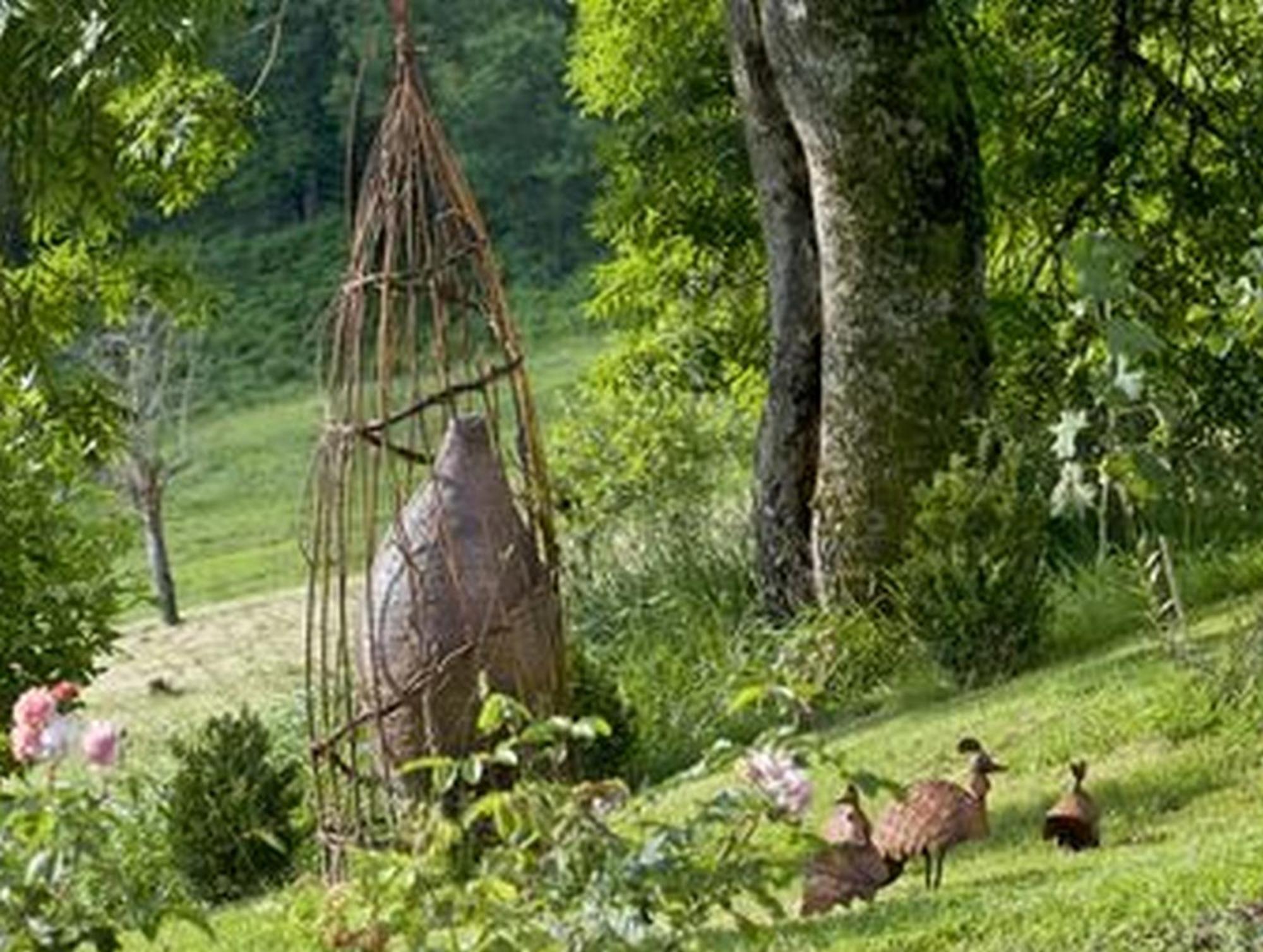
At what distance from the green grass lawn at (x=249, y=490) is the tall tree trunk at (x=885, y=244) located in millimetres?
29185

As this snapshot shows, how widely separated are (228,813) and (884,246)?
3804 mm

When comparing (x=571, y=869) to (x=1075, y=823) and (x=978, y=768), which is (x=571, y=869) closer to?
(x=978, y=768)

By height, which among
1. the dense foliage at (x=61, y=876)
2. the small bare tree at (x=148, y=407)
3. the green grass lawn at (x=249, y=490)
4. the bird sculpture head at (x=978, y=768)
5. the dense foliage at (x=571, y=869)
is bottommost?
the green grass lawn at (x=249, y=490)

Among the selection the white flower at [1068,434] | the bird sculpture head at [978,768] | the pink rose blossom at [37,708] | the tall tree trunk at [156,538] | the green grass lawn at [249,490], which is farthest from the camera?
the green grass lawn at [249,490]

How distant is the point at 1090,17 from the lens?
16938 millimetres

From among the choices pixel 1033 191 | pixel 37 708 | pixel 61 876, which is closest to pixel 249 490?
pixel 1033 191

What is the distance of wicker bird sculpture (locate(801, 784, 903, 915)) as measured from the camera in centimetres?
789

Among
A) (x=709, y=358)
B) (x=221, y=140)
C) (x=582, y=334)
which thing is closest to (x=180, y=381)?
(x=582, y=334)

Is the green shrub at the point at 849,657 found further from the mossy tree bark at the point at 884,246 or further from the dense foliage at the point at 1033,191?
the dense foliage at the point at 1033,191

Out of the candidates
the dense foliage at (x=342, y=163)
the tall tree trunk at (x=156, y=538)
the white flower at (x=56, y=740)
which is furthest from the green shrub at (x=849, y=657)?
the dense foliage at (x=342, y=163)

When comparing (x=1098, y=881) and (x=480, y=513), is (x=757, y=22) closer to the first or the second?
(x=480, y=513)

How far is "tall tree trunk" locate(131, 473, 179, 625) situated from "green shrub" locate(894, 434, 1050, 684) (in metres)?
26.7

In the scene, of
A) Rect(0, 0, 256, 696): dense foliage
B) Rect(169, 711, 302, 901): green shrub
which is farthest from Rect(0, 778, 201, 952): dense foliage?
Rect(0, 0, 256, 696): dense foliage

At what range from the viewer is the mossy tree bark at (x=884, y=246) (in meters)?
13.5
